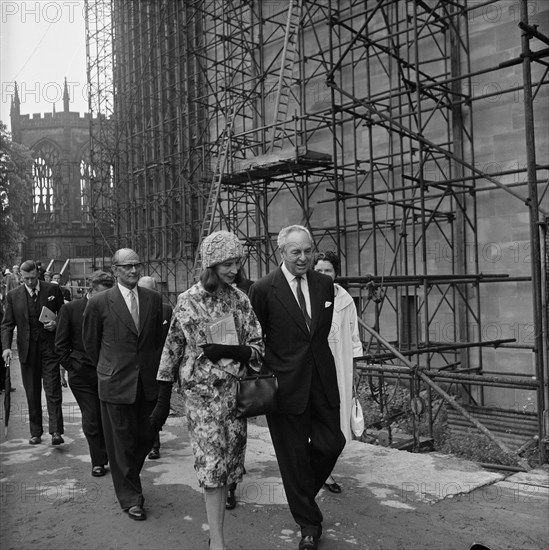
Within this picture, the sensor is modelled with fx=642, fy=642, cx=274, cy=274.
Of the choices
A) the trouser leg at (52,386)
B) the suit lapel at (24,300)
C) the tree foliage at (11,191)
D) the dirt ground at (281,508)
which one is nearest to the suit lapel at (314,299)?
the dirt ground at (281,508)

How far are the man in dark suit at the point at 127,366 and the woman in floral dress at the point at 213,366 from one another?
0.97 m

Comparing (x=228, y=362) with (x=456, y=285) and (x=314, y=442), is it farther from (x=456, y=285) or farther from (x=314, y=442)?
(x=456, y=285)

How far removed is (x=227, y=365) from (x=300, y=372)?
1.70 feet

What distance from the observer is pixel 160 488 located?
17.9ft

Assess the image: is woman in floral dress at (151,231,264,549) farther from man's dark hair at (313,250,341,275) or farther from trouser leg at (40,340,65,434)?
trouser leg at (40,340,65,434)

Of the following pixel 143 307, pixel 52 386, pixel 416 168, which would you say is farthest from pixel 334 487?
pixel 416 168

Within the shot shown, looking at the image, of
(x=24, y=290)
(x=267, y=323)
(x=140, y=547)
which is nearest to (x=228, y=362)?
(x=267, y=323)

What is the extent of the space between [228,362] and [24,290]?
4.78 meters

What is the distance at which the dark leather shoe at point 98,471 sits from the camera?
5.84 meters

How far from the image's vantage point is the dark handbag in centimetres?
394

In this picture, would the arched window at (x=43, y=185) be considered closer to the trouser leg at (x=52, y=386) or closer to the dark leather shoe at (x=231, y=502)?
the trouser leg at (x=52, y=386)

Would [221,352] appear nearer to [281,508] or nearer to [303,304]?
[303,304]

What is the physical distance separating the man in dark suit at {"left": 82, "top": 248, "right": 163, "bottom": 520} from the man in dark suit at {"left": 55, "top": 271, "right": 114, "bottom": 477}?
37.8 inches

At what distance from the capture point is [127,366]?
5102 millimetres
